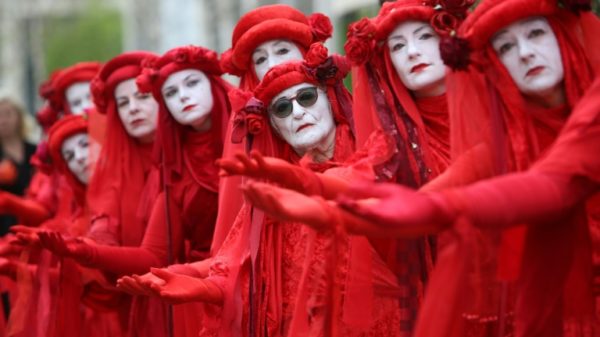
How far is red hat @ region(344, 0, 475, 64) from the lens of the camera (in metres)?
Answer: 5.44

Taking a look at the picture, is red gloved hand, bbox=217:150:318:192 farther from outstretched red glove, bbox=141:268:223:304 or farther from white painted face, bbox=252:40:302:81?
white painted face, bbox=252:40:302:81

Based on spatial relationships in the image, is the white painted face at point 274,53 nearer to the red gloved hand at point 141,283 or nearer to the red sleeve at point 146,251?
the red sleeve at point 146,251

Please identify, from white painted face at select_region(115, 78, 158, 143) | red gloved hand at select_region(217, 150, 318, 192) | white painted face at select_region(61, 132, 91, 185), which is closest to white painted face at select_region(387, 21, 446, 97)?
red gloved hand at select_region(217, 150, 318, 192)

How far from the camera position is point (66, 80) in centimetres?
890

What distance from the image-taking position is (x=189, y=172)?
22.7 feet

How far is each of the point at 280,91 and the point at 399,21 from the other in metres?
0.60

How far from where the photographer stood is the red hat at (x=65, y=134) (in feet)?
26.4

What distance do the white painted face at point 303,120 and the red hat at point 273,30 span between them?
76 cm

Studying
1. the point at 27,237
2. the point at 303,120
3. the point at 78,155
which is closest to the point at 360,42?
the point at 303,120

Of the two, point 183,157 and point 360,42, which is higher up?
point 360,42

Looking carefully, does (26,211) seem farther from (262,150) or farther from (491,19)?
(491,19)

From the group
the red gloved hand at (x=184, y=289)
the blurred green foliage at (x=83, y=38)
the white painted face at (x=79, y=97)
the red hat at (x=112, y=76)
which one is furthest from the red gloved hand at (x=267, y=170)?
the blurred green foliage at (x=83, y=38)

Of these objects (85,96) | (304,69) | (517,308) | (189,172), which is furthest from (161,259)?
(517,308)

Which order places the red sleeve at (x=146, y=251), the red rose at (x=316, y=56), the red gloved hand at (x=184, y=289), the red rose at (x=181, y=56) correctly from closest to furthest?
the red gloved hand at (x=184, y=289) < the red rose at (x=316, y=56) < the red sleeve at (x=146, y=251) < the red rose at (x=181, y=56)
